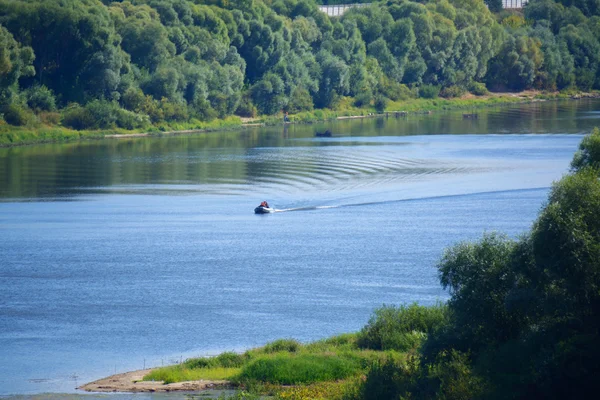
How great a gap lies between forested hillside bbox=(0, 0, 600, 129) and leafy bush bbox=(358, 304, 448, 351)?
5420cm

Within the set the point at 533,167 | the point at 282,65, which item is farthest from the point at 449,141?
the point at 282,65

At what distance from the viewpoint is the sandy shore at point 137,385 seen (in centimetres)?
2408

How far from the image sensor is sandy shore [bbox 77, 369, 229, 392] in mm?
24078

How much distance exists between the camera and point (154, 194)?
55.0 m

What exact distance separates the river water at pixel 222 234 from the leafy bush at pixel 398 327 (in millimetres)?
2932

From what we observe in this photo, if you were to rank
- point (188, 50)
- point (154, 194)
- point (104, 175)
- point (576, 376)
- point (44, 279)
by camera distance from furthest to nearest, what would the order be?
1. point (188, 50)
2. point (104, 175)
3. point (154, 194)
4. point (44, 279)
5. point (576, 376)

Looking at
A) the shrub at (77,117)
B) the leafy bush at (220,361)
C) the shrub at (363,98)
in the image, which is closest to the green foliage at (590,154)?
the leafy bush at (220,361)

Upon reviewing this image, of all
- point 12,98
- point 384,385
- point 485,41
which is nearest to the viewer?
point 384,385

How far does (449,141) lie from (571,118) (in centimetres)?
2141

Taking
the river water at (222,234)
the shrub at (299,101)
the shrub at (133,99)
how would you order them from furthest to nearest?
the shrub at (299,101)
the shrub at (133,99)
the river water at (222,234)

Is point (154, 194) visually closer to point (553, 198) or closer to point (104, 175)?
point (104, 175)

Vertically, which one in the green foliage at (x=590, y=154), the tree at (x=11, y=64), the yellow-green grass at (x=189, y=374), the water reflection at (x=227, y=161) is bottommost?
the yellow-green grass at (x=189, y=374)

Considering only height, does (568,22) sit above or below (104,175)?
above

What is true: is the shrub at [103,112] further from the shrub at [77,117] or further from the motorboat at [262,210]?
the motorboat at [262,210]
